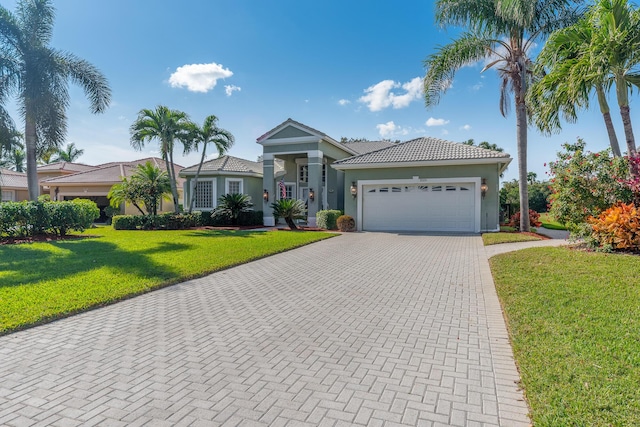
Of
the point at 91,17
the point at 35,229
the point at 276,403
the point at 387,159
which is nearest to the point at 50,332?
the point at 276,403

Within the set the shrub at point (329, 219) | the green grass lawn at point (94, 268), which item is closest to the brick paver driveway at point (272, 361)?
the green grass lawn at point (94, 268)

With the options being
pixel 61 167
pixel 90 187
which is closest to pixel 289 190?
pixel 90 187

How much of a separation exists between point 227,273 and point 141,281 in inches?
75.9

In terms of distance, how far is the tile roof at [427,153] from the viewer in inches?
658

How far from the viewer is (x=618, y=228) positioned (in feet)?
A: 28.8

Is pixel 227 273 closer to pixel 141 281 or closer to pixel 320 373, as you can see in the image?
pixel 141 281

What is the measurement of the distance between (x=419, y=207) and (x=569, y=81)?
9.08m

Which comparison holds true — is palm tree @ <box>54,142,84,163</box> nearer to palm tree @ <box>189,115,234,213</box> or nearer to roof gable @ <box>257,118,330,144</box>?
palm tree @ <box>189,115,234,213</box>

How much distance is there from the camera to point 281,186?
77.7 ft

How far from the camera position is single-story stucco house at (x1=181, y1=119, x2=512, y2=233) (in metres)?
16.8

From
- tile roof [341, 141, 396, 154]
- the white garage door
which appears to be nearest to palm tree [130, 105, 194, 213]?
the white garage door

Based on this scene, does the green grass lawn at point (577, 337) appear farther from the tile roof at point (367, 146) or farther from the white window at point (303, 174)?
the tile roof at point (367, 146)

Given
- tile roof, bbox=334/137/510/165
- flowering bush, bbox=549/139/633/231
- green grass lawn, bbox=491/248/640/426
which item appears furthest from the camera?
tile roof, bbox=334/137/510/165

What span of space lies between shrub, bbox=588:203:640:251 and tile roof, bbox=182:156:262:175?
1975 centimetres
